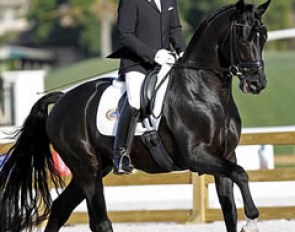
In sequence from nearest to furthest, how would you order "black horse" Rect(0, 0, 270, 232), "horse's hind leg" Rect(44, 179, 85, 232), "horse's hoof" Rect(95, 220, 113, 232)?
"black horse" Rect(0, 0, 270, 232) → "horse's hoof" Rect(95, 220, 113, 232) → "horse's hind leg" Rect(44, 179, 85, 232)

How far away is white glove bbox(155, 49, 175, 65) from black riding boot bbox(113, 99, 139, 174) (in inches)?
19.2

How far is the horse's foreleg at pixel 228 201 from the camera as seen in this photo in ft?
27.5

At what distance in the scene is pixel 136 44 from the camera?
8.70 metres

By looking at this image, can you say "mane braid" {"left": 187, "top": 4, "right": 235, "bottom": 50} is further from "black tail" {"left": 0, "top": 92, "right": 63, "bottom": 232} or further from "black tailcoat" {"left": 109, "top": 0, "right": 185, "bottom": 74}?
"black tail" {"left": 0, "top": 92, "right": 63, "bottom": 232}

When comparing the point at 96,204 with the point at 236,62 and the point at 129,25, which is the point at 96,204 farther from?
the point at 236,62

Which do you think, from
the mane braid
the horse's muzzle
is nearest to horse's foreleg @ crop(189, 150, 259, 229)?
the horse's muzzle

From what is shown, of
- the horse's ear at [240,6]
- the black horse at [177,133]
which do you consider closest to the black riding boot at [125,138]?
the black horse at [177,133]

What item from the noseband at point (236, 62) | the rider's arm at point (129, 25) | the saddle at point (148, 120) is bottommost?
the saddle at point (148, 120)

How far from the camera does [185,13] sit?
248 feet

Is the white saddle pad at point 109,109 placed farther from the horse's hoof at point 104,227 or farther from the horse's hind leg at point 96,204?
the horse's hoof at point 104,227

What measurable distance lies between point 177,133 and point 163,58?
685 millimetres

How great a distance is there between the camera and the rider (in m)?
8.73

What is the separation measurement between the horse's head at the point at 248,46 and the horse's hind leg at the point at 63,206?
2225 millimetres

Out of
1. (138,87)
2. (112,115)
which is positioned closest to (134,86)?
(138,87)
